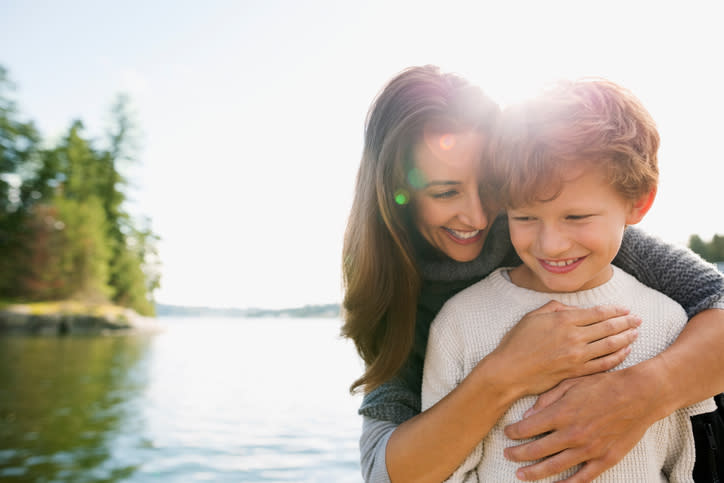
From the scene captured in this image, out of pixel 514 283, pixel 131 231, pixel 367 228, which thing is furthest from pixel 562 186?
pixel 131 231

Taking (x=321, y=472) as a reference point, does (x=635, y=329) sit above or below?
above

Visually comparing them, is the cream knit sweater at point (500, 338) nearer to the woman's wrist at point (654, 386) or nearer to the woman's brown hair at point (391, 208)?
the woman's wrist at point (654, 386)

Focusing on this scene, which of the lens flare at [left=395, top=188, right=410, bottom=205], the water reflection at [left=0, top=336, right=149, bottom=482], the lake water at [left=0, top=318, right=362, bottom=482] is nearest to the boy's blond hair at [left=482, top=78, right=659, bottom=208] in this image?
the lens flare at [left=395, top=188, right=410, bottom=205]

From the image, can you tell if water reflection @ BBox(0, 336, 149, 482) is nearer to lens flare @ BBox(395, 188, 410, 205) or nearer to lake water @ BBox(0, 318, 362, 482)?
lake water @ BBox(0, 318, 362, 482)

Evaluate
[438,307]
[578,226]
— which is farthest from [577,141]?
[438,307]

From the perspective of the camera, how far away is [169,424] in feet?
29.1

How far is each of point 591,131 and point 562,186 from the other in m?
0.17

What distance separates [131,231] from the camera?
131 ft

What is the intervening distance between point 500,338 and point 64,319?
32075 mm

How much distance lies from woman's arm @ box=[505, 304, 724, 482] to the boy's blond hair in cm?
49

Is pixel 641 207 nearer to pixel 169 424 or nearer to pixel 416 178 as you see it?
pixel 416 178

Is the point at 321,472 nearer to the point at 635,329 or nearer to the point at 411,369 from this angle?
the point at 411,369

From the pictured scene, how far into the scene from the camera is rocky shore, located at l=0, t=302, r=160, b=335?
27.8m

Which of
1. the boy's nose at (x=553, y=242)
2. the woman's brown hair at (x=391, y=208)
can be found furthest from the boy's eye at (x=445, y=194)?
the boy's nose at (x=553, y=242)
